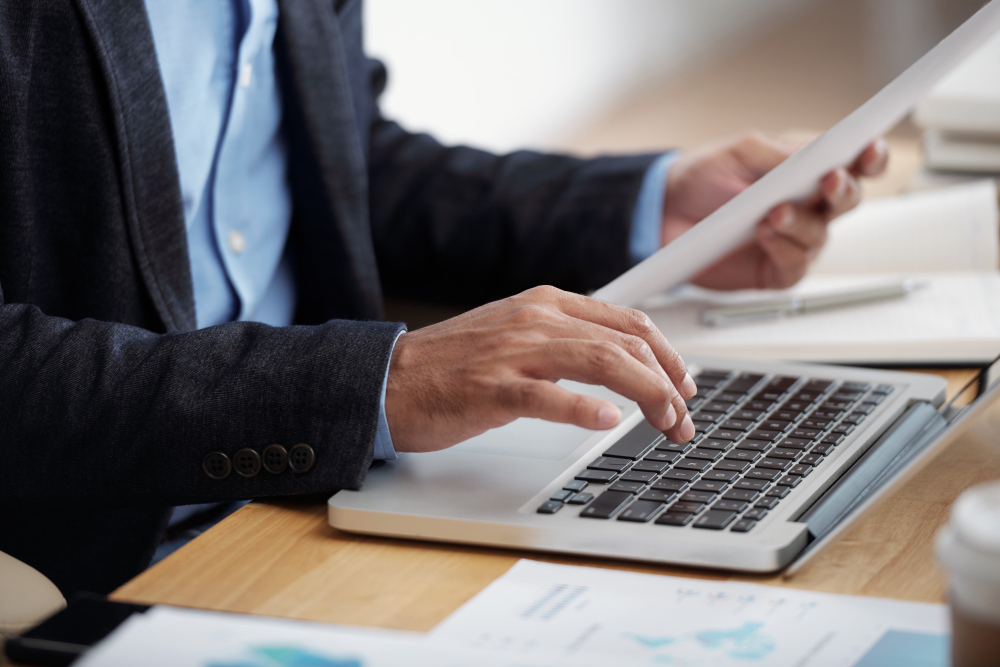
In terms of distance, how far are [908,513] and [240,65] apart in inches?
27.9

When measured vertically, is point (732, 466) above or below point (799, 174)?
below

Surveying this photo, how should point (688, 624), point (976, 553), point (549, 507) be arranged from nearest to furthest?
1. point (976, 553)
2. point (688, 624)
3. point (549, 507)

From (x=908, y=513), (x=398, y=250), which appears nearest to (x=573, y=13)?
(x=398, y=250)

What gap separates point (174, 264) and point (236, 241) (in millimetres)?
121

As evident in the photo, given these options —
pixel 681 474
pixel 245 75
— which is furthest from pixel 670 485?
pixel 245 75

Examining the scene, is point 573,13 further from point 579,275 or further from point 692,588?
point 692,588

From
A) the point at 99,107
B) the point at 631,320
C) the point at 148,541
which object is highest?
the point at 99,107

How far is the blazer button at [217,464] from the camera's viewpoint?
2.02 feet

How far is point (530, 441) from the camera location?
2.25ft

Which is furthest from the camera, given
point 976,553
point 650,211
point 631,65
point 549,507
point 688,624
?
point 631,65

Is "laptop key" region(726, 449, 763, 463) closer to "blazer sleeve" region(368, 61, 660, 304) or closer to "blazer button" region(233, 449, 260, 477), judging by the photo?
"blazer button" region(233, 449, 260, 477)

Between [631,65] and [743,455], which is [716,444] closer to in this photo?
[743,455]

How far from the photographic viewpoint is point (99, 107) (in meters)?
0.81

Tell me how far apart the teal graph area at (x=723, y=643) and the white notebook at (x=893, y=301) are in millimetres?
457
